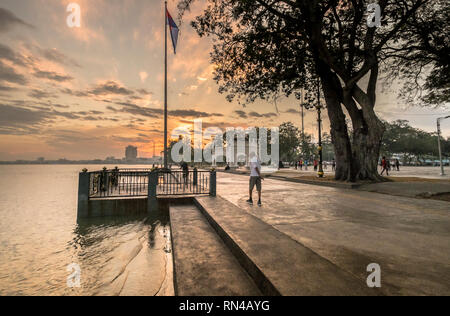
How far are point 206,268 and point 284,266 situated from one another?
1255 mm

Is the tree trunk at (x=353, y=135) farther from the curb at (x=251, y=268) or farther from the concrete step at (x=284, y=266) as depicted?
the curb at (x=251, y=268)

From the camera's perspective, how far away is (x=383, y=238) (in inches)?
169

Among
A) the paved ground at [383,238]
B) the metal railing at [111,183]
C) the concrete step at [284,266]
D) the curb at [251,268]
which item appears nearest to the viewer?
the concrete step at [284,266]

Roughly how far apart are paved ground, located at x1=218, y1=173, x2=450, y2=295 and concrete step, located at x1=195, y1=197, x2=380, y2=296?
1.13 feet

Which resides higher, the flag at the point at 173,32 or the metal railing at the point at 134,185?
the flag at the point at 173,32

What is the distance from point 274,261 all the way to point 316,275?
1.89 ft

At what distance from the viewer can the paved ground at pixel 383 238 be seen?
9.00 ft

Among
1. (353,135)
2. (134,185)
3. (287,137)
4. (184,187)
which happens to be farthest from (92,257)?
(287,137)

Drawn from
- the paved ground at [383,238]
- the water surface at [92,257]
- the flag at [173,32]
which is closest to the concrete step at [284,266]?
the paved ground at [383,238]

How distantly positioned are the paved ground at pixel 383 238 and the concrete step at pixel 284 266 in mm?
345

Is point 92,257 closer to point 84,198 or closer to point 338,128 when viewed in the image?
point 84,198

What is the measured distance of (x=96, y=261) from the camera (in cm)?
507
